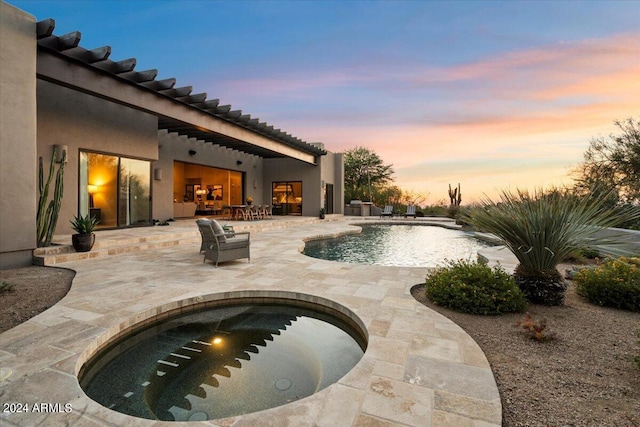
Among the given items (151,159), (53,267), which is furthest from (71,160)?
(53,267)

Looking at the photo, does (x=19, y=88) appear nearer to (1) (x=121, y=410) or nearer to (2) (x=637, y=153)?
(1) (x=121, y=410)

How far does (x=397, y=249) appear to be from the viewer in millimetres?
8617

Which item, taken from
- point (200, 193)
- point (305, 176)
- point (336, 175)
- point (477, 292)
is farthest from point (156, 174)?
point (336, 175)

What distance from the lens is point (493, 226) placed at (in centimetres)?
373

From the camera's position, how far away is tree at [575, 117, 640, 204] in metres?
12.5

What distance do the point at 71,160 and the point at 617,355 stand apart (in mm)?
10468

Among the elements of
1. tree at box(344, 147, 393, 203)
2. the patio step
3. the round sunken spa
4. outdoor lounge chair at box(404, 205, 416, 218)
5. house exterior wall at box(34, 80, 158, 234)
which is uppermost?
tree at box(344, 147, 393, 203)

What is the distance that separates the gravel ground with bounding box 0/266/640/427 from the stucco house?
269 cm

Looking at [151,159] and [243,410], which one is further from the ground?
[151,159]

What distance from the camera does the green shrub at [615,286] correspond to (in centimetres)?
353

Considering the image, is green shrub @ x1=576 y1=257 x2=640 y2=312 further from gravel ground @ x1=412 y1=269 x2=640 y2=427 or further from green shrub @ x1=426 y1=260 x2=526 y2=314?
green shrub @ x1=426 y1=260 x2=526 y2=314

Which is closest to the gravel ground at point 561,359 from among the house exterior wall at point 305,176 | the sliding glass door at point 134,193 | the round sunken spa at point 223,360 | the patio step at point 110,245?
the round sunken spa at point 223,360

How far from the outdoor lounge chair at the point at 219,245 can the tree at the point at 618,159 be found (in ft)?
45.5

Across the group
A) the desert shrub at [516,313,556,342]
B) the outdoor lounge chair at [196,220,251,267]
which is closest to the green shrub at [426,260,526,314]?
the desert shrub at [516,313,556,342]
